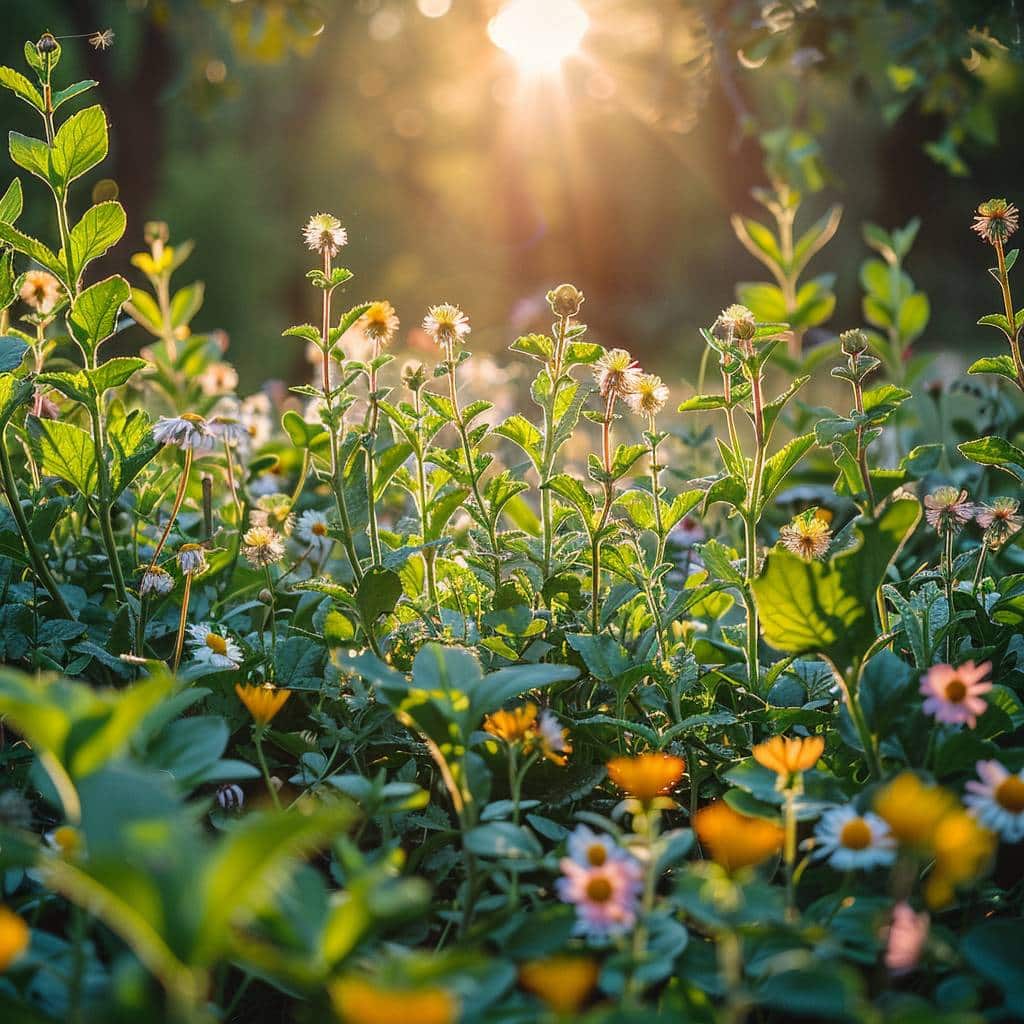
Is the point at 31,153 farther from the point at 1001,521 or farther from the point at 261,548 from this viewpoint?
the point at 1001,521

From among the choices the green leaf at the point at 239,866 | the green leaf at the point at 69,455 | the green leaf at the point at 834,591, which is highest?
the green leaf at the point at 69,455

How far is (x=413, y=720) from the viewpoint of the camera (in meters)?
0.74

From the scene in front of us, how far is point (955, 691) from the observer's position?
73 cm

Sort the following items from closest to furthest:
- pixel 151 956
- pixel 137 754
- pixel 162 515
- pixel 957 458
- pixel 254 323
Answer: pixel 151 956 < pixel 137 754 < pixel 162 515 < pixel 957 458 < pixel 254 323

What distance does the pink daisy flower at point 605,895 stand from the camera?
605mm

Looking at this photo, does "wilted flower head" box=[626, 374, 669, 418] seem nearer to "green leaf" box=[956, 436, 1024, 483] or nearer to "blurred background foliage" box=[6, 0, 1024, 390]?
"green leaf" box=[956, 436, 1024, 483]

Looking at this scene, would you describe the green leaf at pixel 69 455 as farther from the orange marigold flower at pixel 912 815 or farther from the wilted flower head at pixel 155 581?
the orange marigold flower at pixel 912 815

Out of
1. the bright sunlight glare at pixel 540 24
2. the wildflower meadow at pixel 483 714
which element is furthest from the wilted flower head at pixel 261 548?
the bright sunlight glare at pixel 540 24

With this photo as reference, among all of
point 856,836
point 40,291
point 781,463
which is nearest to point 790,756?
point 856,836

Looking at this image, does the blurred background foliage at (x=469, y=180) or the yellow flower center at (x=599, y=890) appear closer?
the yellow flower center at (x=599, y=890)

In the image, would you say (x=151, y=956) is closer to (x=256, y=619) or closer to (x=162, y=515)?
(x=256, y=619)

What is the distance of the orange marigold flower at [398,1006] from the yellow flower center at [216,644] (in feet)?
1.92

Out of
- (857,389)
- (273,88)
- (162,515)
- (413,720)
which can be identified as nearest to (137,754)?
(413,720)

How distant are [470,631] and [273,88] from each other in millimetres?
14473
